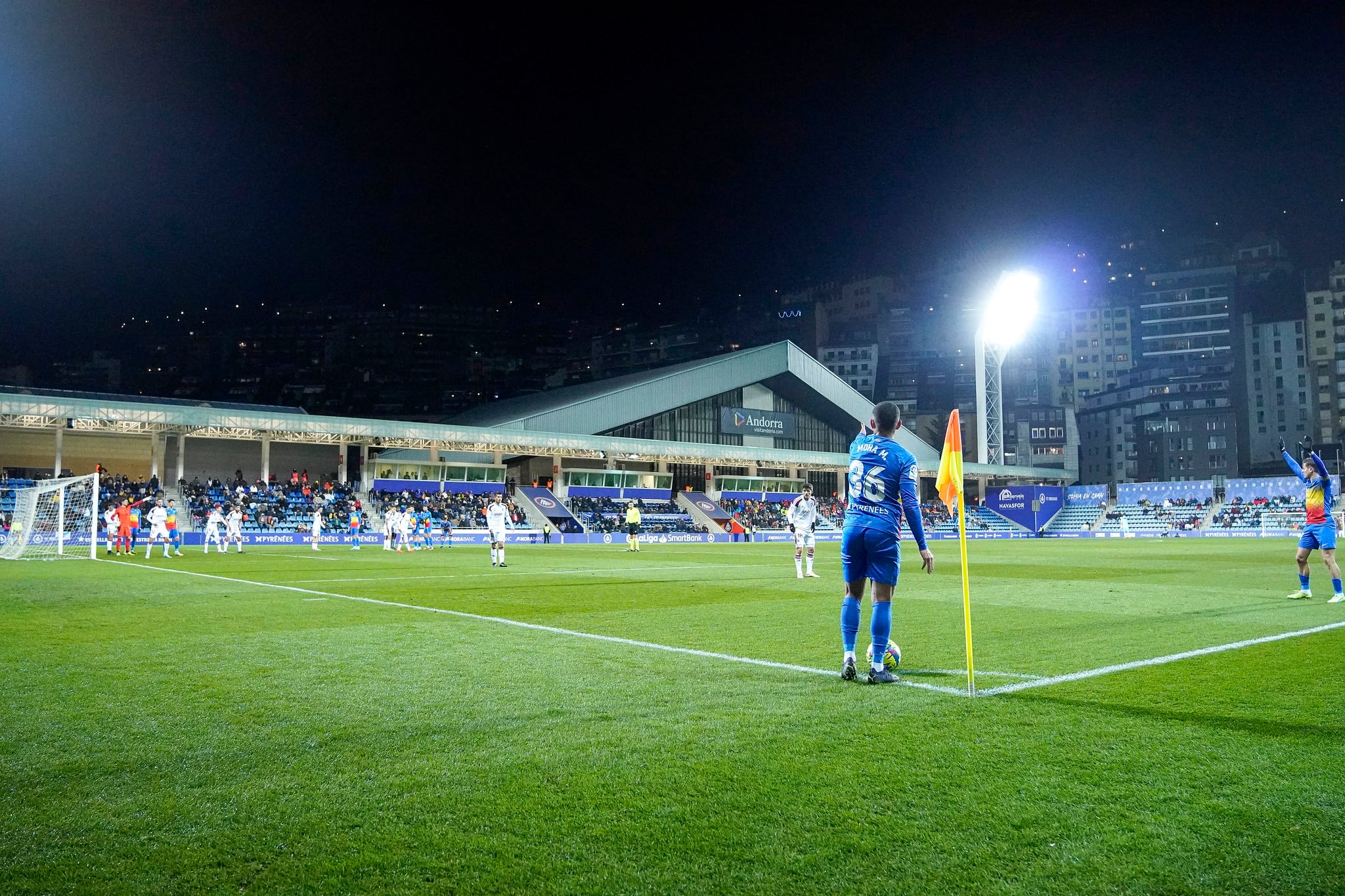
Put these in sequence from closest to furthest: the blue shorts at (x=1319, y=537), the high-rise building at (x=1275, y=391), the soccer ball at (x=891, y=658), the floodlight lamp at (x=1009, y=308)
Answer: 1. the soccer ball at (x=891, y=658)
2. the blue shorts at (x=1319, y=537)
3. the floodlight lamp at (x=1009, y=308)
4. the high-rise building at (x=1275, y=391)

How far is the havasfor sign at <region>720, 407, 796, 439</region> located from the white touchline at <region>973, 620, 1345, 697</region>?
198 feet

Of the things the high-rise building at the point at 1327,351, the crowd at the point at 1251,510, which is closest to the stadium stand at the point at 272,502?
the crowd at the point at 1251,510

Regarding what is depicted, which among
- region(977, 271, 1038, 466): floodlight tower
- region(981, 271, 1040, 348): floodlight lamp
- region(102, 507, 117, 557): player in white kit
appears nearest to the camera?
region(102, 507, 117, 557): player in white kit

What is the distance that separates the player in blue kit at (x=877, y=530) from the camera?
6.58m

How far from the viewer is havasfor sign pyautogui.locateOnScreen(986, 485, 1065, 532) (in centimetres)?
6875

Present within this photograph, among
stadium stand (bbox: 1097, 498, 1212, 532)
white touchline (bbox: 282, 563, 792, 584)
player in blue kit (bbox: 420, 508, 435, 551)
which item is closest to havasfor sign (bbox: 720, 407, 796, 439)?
stadium stand (bbox: 1097, 498, 1212, 532)

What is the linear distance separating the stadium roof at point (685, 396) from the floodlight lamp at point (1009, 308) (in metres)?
12.0

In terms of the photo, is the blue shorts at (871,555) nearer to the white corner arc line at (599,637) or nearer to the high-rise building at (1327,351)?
the white corner arc line at (599,637)

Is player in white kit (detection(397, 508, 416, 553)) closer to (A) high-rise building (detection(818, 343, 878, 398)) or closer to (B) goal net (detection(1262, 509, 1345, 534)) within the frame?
(B) goal net (detection(1262, 509, 1345, 534))

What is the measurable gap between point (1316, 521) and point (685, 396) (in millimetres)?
54942

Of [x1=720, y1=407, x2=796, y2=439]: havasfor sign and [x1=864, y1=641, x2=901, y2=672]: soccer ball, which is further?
[x1=720, y1=407, x2=796, y2=439]: havasfor sign

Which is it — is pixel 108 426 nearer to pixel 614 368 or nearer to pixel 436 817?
pixel 436 817

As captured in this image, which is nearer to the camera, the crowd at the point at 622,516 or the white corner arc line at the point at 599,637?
the white corner arc line at the point at 599,637

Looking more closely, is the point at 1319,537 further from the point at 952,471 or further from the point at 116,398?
the point at 116,398
